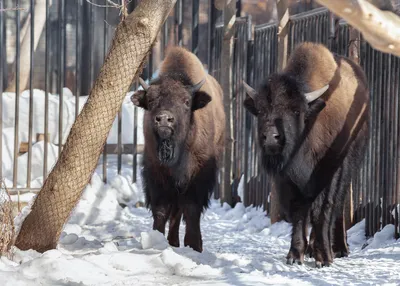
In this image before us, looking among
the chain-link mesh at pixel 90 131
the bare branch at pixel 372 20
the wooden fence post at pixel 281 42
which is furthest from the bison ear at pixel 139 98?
the bare branch at pixel 372 20

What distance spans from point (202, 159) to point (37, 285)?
2.95 meters

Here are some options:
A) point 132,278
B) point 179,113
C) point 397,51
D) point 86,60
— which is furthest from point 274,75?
point 86,60

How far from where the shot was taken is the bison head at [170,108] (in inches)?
310

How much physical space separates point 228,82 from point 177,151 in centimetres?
429

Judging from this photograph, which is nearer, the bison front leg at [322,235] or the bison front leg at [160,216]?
the bison front leg at [322,235]

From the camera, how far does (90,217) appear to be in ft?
35.5

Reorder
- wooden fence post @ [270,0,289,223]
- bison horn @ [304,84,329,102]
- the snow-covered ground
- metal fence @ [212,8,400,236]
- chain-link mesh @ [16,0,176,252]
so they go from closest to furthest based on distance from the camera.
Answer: the snow-covered ground, chain-link mesh @ [16,0,176,252], bison horn @ [304,84,329,102], metal fence @ [212,8,400,236], wooden fence post @ [270,0,289,223]

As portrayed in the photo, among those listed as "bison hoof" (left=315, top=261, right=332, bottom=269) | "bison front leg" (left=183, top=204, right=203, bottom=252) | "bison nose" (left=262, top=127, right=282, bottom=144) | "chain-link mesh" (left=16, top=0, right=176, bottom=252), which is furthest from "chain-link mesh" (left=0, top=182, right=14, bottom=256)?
"bison hoof" (left=315, top=261, right=332, bottom=269)

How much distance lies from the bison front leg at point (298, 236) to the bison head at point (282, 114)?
459 millimetres

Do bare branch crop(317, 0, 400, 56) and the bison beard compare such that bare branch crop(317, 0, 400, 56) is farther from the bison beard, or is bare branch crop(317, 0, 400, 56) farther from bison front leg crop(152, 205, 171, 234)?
bison front leg crop(152, 205, 171, 234)

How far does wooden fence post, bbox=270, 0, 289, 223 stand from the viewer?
34.0 feet

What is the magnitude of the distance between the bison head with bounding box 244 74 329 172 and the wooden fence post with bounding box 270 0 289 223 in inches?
109

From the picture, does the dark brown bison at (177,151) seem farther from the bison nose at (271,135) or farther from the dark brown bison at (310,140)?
the bison nose at (271,135)

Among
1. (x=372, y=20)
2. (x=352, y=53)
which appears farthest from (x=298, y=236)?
(x=372, y=20)
